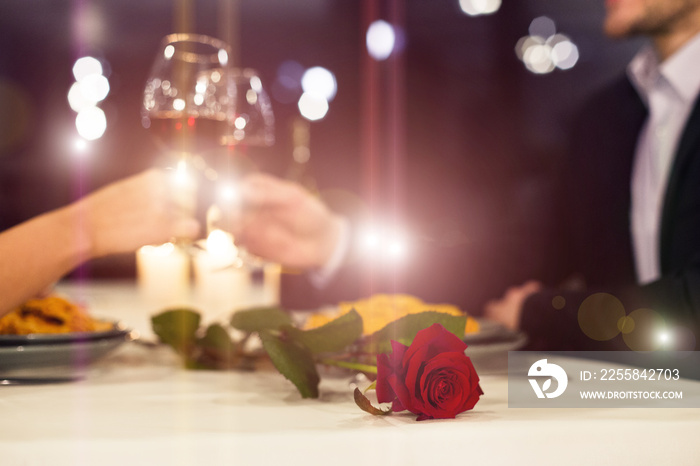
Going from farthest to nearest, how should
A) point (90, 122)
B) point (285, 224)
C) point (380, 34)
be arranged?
point (90, 122), point (380, 34), point (285, 224)

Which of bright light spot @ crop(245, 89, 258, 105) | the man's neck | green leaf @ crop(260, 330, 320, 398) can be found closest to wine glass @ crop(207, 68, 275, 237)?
bright light spot @ crop(245, 89, 258, 105)

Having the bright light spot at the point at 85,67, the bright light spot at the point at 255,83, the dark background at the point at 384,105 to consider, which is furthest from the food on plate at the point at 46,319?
the bright light spot at the point at 85,67

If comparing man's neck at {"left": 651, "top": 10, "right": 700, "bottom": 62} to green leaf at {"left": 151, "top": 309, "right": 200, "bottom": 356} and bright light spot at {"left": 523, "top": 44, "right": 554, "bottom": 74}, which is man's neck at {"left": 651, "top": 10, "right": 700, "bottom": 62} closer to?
green leaf at {"left": 151, "top": 309, "right": 200, "bottom": 356}

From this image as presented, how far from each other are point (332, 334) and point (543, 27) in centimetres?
764

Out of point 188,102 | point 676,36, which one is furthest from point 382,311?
point 676,36

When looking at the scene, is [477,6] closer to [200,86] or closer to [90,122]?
[90,122]

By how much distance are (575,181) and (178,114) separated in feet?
5.51

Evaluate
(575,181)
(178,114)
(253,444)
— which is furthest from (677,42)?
(253,444)

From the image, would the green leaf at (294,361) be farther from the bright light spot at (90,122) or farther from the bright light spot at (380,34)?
the bright light spot at (90,122)

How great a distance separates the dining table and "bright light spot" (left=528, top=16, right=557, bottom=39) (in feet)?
24.2

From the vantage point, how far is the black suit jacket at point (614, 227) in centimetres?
110

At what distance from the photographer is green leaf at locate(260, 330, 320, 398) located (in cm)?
68

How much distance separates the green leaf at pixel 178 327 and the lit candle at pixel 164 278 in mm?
939

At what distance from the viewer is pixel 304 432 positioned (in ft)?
1.78
